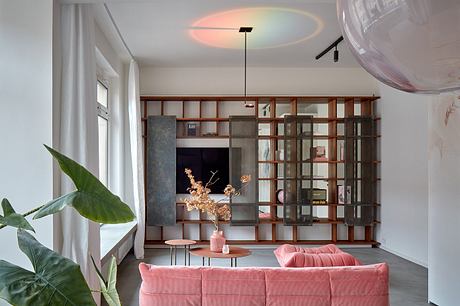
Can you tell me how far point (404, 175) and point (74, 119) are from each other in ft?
18.2

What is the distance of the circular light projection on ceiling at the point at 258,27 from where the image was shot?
5.26 m

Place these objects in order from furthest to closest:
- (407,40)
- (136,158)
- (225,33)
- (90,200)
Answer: (136,158) < (225,33) < (90,200) < (407,40)

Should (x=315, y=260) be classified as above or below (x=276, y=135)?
below

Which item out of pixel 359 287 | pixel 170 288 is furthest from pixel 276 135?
pixel 170 288

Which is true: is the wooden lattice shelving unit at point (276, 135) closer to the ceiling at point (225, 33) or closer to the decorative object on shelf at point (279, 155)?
the decorative object on shelf at point (279, 155)

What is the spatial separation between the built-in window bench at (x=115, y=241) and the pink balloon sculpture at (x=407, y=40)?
3.86 meters

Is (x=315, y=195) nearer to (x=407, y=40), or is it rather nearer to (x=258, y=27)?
(x=258, y=27)

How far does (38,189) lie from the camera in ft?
10.1

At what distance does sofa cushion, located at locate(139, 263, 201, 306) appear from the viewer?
2.50 m

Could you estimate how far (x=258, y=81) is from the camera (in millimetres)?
8125

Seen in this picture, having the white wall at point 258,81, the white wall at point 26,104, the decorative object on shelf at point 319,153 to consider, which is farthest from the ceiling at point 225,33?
the decorative object on shelf at point 319,153

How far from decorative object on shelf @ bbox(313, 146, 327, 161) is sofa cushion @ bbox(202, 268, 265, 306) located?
18.8 feet

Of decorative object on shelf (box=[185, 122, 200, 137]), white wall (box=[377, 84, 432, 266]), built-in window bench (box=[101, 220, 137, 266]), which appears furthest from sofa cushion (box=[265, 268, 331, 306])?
decorative object on shelf (box=[185, 122, 200, 137])

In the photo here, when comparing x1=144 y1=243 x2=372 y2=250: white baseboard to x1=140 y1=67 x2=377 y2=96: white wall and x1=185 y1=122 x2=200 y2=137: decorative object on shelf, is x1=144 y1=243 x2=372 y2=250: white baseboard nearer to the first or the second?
x1=185 y1=122 x2=200 y2=137: decorative object on shelf
